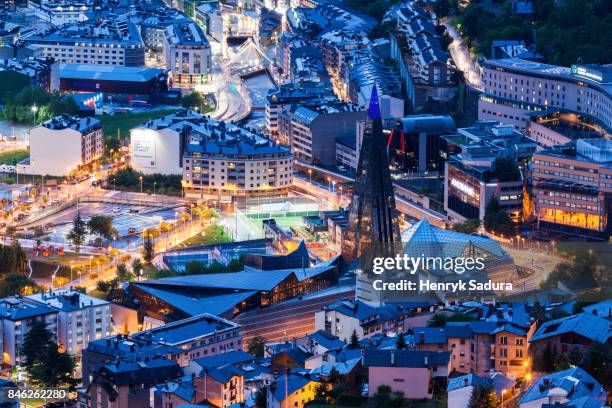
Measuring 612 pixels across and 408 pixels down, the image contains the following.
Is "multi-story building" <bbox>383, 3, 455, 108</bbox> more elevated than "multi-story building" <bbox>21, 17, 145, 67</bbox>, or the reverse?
"multi-story building" <bbox>383, 3, 455, 108</bbox>

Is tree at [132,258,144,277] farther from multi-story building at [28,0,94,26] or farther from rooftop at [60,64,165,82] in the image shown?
multi-story building at [28,0,94,26]

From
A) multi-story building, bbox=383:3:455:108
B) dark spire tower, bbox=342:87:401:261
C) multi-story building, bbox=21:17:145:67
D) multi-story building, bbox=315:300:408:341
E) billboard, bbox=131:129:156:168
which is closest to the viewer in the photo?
multi-story building, bbox=315:300:408:341

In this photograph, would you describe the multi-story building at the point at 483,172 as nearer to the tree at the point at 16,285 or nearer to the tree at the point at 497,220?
the tree at the point at 497,220

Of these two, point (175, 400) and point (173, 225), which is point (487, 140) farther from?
point (175, 400)

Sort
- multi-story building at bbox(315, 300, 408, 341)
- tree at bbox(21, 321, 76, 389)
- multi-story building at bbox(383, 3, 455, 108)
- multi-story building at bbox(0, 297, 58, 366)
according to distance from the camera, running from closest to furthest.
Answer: tree at bbox(21, 321, 76, 389) → multi-story building at bbox(315, 300, 408, 341) → multi-story building at bbox(0, 297, 58, 366) → multi-story building at bbox(383, 3, 455, 108)

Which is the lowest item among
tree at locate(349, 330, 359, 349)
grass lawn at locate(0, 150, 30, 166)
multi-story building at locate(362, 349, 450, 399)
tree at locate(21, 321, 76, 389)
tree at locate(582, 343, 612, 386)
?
grass lawn at locate(0, 150, 30, 166)

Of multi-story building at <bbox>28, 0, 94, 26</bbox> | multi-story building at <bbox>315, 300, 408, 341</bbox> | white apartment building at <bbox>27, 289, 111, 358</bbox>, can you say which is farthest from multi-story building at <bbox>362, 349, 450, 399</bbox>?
multi-story building at <bbox>28, 0, 94, 26</bbox>

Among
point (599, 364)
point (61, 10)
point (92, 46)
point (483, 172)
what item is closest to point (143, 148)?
point (483, 172)

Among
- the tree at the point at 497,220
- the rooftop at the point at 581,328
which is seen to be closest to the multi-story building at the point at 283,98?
the tree at the point at 497,220
